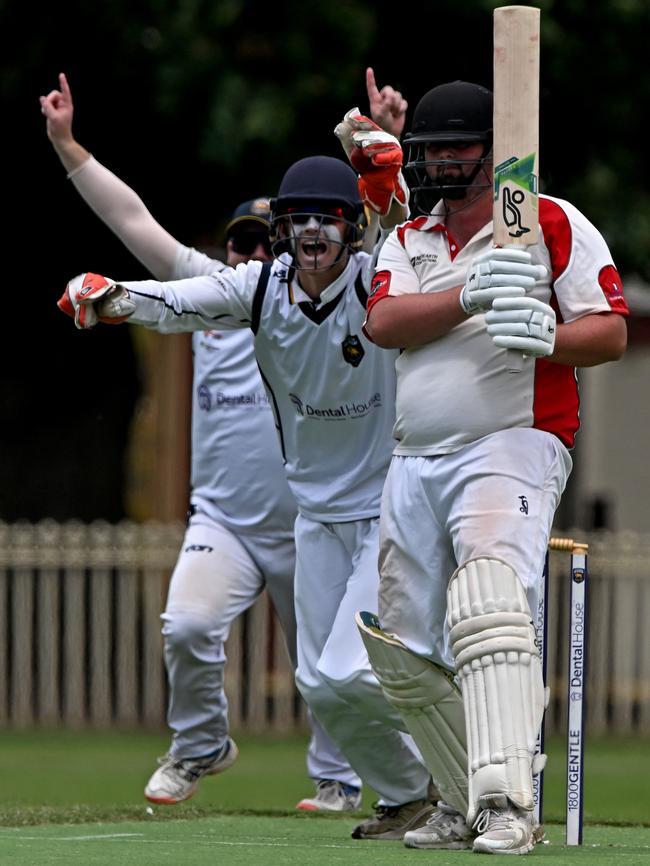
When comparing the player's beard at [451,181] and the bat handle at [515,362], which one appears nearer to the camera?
the bat handle at [515,362]

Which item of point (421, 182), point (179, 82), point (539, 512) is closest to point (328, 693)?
point (539, 512)

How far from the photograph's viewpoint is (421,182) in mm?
6145

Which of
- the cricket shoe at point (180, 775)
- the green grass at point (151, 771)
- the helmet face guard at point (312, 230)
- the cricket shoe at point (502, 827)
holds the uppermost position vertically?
the helmet face guard at point (312, 230)

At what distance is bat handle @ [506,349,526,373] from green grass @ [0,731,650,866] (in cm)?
135

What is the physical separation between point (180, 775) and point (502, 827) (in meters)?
3.05

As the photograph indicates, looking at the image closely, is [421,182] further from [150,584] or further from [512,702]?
[150,584]

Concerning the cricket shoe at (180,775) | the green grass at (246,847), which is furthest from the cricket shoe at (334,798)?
the green grass at (246,847)

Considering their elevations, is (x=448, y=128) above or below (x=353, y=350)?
above

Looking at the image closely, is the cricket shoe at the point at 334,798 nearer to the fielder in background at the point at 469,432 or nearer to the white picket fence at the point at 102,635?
the fielder in background at the point at 469,432

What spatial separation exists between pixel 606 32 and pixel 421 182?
24.6 feet

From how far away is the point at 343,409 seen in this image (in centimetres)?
706

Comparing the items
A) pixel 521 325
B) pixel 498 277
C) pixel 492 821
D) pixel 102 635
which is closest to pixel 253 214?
pixel 498 277

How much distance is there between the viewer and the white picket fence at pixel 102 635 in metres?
14.3

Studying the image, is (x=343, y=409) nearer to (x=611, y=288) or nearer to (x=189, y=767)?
(x=611, y=288)
